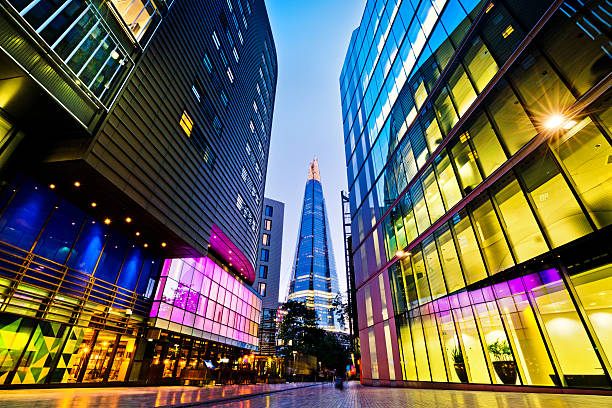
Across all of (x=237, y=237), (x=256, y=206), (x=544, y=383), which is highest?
(x=256, y=206)

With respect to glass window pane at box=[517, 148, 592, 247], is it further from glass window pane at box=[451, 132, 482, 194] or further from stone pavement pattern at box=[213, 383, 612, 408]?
→ stone pavement pattern at box=[213, 383, 612, 408]

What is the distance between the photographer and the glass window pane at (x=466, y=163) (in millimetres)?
12383

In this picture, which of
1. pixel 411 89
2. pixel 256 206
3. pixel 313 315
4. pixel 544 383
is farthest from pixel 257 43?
pixel 313 315

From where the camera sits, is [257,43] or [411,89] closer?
[411,89]

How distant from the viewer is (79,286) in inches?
541

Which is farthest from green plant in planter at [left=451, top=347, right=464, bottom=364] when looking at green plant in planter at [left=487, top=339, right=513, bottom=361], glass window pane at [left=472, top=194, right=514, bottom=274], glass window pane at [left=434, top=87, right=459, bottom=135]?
glass window pane at [left=434, top=87, right=459, bottom=135]

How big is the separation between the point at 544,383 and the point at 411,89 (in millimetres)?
16845

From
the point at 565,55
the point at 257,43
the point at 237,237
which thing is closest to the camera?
the point at 565,55

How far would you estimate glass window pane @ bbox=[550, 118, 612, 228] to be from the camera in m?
7.72

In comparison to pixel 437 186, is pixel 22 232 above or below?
below

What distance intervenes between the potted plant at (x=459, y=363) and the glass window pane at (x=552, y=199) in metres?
6.85

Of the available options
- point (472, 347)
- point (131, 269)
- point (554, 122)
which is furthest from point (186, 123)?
point (472, 347)

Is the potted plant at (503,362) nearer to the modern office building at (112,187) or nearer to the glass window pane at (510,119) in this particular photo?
the glass window pane at (510,119)

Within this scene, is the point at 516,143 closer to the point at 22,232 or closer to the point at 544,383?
the point at 544,383
